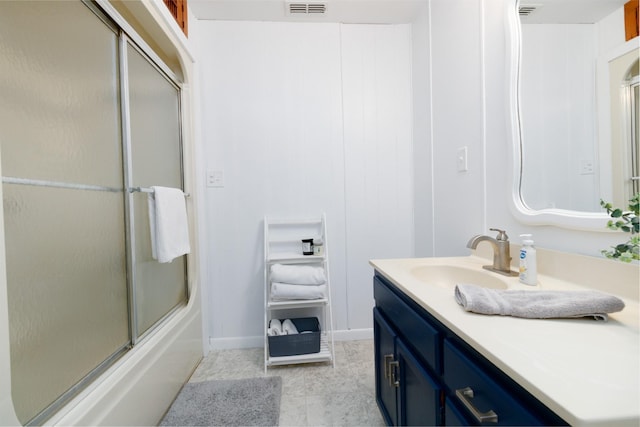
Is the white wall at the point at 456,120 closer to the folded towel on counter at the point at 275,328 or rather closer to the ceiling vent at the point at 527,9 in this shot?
the ceiling vent at the point at 527,9

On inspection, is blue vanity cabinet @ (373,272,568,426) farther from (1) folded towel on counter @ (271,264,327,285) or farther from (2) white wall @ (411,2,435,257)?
(2) white wall @ (411,2,435,257)

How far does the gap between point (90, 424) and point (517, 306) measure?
1249 mm

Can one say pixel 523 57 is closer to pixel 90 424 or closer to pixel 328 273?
pixel 328 273

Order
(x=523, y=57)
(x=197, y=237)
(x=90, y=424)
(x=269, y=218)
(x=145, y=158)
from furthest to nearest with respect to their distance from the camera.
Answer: (x=269, y=218) → (x=197, y=237) → (x=145, y=158) → (x=523, y=57) → (x=90, y=424)

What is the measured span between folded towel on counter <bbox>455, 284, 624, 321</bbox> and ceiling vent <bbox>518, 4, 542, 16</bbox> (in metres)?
1.02

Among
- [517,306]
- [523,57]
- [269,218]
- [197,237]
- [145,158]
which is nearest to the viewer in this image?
[517,306]

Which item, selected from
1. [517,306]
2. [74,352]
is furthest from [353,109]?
[74,352]

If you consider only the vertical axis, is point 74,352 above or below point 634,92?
below

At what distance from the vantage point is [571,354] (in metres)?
0.46

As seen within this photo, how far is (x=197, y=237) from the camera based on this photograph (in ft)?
5.71

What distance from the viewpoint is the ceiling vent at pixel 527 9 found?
995mm

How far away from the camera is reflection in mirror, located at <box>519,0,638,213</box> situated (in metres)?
0.74

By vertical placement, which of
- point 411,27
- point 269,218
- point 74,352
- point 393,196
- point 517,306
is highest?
point 411,27

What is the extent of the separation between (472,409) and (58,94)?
1411 millimetres
